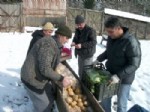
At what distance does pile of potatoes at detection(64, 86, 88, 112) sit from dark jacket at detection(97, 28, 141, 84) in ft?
2.52

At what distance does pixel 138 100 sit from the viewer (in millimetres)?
7684

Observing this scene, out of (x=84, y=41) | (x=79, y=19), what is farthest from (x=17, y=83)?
(x=79, y=19)

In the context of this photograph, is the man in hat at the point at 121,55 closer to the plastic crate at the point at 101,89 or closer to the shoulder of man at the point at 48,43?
the plastic crate at the point at 101,89

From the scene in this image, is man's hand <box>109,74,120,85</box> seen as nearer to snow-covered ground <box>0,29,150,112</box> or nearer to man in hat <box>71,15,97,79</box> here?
man in hat <box>71,15,97,79</box>

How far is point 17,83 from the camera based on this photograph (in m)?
7.76

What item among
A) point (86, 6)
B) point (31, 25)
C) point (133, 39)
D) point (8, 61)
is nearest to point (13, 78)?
point (8, 61)

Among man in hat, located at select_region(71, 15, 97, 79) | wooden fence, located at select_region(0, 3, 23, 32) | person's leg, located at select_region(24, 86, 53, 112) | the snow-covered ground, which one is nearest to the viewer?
person's leg, located at select_region(24, 86, 53, 112)

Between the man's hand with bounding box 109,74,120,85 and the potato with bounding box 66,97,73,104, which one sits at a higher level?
the man's hand with bounding box 109,74,120,85

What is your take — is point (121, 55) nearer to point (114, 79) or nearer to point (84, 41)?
point (114, 79)

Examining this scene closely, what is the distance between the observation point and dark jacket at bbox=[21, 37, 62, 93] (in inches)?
183

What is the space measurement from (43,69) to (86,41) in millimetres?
2794

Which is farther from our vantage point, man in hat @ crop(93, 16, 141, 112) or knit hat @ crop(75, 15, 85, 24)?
knit hat @ crop(75, 15, 85, 24)

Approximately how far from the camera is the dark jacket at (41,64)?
15.3ft

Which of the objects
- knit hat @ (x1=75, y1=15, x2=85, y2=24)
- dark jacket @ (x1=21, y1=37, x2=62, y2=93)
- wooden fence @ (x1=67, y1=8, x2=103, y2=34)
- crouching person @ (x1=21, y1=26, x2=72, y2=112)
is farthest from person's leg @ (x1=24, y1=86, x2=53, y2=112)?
wooden fence @ (x1=67, y1=8, x2=103, y2=34)
